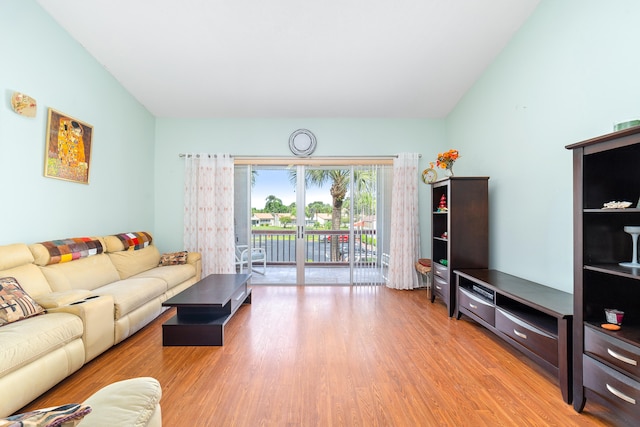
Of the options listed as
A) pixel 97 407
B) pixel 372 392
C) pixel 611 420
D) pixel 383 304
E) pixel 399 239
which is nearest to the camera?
pixel 97 407

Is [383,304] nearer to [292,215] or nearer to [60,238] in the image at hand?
[292,215]

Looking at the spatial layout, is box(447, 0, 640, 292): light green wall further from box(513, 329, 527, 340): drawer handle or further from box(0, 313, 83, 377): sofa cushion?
box(0, 313, 83, 377): sofa cushion

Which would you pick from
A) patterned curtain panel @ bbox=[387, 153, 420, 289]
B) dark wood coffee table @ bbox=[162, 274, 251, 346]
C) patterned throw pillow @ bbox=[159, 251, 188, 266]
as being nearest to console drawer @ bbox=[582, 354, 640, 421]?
dark wood coffee table @ bbox=[162, 274, 251, 346]

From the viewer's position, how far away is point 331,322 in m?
3.20

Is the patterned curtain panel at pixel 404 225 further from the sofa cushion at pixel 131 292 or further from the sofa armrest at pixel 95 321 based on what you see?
the sofa armrest at pixel 95 321

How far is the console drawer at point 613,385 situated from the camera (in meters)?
1.48

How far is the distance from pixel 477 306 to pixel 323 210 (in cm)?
277

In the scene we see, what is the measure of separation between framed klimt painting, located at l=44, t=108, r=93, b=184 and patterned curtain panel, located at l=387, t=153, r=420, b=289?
13.6 feet

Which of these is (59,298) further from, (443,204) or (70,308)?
(443,204)

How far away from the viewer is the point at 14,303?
201 centimetres

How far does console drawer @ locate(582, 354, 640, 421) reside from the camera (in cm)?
148

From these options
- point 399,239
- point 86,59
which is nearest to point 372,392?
point 399,239

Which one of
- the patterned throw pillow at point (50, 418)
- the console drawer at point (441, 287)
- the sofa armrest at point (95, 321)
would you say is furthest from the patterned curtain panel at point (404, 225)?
the patterned throw pillow at point (50, 418)

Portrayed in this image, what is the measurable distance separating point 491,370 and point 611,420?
2.18 ft
